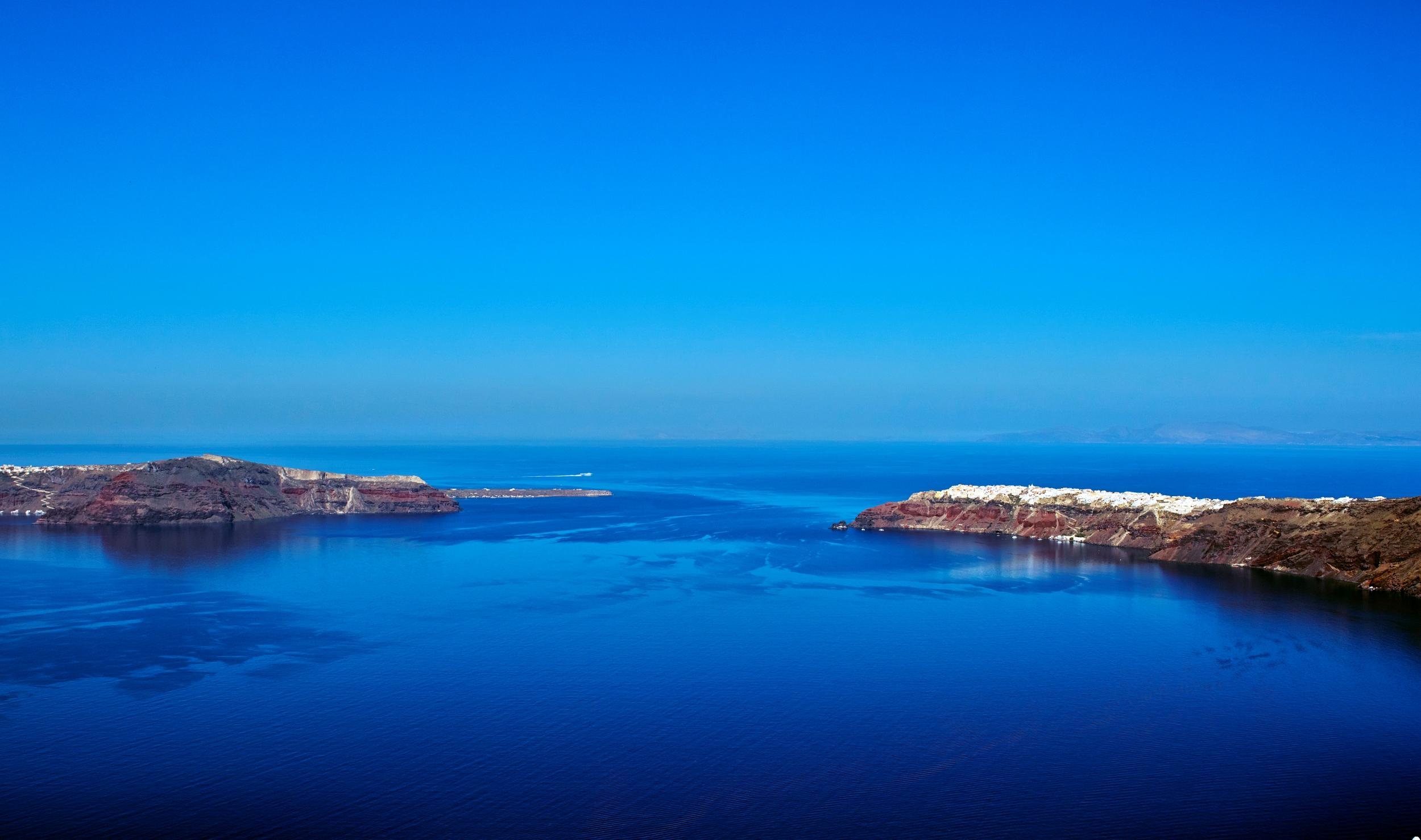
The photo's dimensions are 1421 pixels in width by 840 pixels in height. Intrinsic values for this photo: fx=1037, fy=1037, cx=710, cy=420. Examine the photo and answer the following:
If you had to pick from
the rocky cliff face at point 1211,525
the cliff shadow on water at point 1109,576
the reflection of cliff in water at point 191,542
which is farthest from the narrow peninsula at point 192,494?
the cliff shadow on water at point 1109,576

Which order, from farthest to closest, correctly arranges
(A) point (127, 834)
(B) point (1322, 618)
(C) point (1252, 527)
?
(C) point (1252, 527) < (B) point (1322, 618) < (A) point (127, 834)

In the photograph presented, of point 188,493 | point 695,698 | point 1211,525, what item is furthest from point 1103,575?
point 188,493

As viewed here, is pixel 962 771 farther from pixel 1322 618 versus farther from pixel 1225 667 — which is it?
pixel 1322 618

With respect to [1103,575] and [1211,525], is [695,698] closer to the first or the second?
[1103,575]

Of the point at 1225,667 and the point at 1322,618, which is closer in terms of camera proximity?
the point at 1225,667

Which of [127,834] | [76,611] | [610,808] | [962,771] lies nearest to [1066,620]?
[962,771]

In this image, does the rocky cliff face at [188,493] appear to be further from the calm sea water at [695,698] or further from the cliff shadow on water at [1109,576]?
the cliff shadow on water at [1109,576]

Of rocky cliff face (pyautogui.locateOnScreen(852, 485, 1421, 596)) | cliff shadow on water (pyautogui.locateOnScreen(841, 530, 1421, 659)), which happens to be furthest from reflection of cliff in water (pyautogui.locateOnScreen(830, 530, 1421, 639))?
rocky cliff face (pyautogui.locateOnScreen(852, 485, 1421, 596))
